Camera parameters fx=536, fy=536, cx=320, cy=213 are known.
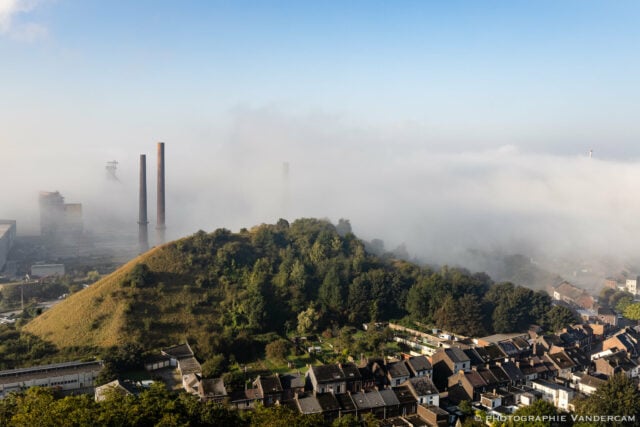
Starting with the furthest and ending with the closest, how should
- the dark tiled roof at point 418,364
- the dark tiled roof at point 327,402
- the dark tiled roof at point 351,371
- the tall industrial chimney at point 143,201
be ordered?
the tall industrial chimney at point 143,201, the dark tiled roof at point 418,364, the dark tiled roof at point 351,371, the dark tiled roof at point 327,402

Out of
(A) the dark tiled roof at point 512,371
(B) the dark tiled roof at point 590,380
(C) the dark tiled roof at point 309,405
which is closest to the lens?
(C) the dark tiled roof at point 309,405

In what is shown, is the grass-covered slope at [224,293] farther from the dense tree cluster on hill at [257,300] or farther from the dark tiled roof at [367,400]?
the dark tiled roof at [367,400]

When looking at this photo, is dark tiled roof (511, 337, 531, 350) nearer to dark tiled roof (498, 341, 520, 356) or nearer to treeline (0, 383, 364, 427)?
dark tiled roof (498, 341, 520, 356)

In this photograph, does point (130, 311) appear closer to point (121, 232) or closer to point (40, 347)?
point (40, 347)

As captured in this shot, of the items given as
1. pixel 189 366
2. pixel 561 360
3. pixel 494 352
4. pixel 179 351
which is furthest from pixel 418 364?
pixel 179 351

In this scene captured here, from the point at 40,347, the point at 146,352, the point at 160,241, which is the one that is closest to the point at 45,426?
the point at 146,352

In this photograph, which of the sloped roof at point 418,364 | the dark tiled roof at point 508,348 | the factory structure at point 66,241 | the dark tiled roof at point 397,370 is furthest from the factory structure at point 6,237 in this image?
the dark tiled roof at point 508,348

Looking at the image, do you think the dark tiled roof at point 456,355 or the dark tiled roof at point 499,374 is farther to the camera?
the dark tiled roof at point 456,355

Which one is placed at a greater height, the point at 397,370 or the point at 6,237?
the point at 397,370

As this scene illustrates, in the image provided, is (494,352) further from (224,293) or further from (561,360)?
(224,293)
